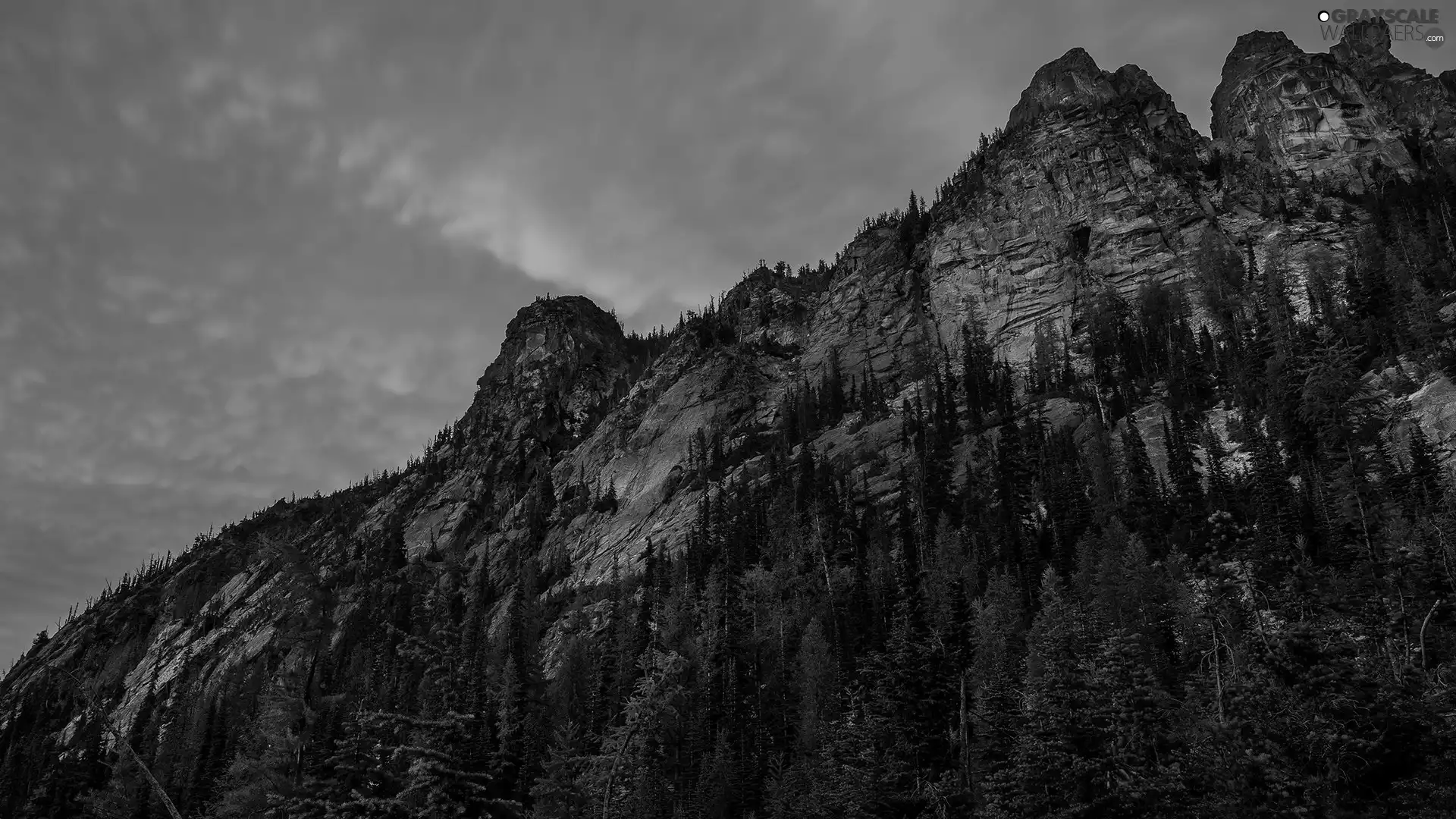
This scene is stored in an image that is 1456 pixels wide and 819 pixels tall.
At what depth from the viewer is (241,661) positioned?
18862 centimetres

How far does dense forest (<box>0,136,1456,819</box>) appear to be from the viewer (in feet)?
113

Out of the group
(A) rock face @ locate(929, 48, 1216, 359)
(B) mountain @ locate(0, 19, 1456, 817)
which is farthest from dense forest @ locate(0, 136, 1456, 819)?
(A) rock face @ locate(929, 48, 1216, 359)

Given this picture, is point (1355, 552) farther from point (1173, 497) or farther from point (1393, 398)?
point (1393, 398)

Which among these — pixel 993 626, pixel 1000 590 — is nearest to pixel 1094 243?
pixel 1000 590

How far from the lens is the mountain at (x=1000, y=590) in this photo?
114ft

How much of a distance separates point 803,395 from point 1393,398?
107 metres

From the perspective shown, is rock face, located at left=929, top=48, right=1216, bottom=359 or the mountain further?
rock face, located at left=929, top=48, right=1216, bottom=359

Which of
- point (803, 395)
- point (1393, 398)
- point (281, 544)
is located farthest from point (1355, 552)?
point (803, 395)

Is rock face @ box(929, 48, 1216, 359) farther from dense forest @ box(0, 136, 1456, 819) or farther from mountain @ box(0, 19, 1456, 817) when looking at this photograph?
dense forest @ box(0, 136, 1456, 819)

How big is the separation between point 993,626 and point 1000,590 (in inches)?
354

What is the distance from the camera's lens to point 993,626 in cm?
7369

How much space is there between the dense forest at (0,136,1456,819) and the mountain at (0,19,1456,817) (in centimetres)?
37

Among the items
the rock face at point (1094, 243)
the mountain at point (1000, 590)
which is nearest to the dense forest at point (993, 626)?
the mountain at point (1000, 590)

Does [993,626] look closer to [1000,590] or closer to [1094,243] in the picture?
[1000,590]
